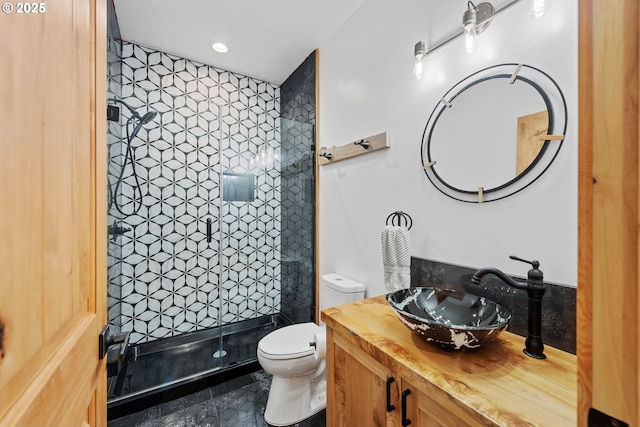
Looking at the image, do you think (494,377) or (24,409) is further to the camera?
(494,377)

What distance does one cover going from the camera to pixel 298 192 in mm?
2605

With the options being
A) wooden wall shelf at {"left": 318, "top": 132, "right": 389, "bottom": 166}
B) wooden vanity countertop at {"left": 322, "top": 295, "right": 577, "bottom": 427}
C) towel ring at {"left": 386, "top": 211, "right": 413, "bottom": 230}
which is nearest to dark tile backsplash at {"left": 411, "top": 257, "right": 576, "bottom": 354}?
wooden vanity countertop at {"left": 322, "top": 295, "right": 577, "bottom": 427}

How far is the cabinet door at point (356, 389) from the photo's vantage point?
89 centimetres

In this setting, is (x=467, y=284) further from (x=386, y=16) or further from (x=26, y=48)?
(x=386, y=16)

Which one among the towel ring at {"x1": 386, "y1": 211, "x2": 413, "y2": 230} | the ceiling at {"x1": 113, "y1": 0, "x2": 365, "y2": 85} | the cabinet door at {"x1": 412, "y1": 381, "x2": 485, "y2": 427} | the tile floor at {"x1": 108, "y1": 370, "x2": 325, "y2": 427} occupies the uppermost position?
the ceiling at {"x1": 113, "y1": 0, "x2": 365, "y2": 85}

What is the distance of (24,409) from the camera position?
358 millimetres

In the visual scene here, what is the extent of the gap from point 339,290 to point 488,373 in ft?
3.52

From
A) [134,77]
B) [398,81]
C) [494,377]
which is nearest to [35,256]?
[494,377]

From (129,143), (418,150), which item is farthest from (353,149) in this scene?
(129,143)

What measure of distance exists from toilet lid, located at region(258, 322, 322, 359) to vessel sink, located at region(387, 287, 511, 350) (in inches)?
29.6

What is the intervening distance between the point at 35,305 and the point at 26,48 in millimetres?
396

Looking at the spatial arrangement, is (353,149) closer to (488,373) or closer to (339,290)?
(339,290)

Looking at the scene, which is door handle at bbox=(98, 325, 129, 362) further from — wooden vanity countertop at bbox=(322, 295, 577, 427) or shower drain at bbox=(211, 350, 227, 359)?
shower drain at bbox=(211, 350, 227, 359)

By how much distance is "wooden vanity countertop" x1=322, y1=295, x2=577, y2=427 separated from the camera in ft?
2.03
